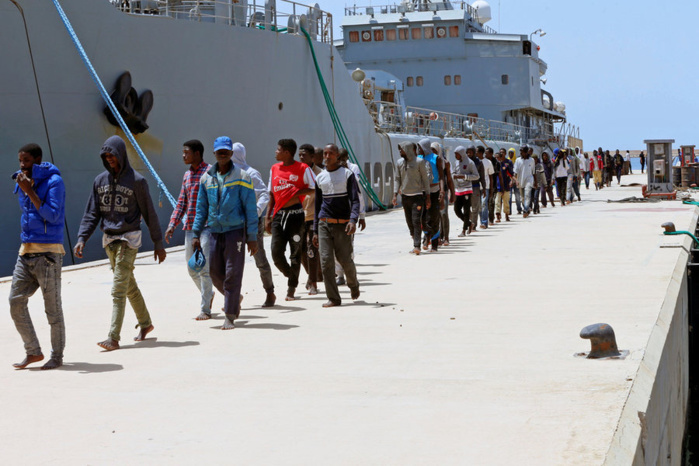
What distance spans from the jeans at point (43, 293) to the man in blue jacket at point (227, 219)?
1.74 meters

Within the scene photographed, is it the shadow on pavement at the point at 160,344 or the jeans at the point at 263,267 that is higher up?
the jeans at the point at 263,267

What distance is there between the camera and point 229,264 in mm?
8109

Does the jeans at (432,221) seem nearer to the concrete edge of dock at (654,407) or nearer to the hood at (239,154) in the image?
the hood at (239,154)

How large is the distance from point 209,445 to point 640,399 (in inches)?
84.9

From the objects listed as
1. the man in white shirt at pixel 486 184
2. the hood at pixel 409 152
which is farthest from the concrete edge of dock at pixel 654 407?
the man in white shirt at pixel 486 184

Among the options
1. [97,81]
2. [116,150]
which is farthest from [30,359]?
[97,81]

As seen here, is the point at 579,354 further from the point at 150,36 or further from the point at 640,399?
the point at 150,36

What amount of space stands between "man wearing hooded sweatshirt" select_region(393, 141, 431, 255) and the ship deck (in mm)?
2837

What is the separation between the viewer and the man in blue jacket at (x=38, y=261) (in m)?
6.55

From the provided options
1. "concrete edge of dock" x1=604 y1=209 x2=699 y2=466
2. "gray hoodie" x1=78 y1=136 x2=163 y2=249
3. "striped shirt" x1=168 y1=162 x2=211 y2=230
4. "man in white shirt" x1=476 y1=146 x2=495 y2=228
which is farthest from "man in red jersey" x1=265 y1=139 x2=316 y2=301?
"man in white shirt" x1=476 y1=146 x2=495 y2=228

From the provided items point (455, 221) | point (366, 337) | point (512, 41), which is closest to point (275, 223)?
point (366, 337)

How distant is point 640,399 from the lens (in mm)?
4961

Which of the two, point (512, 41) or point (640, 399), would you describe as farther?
point (512, 41)

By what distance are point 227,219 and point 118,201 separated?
111 centimetres
